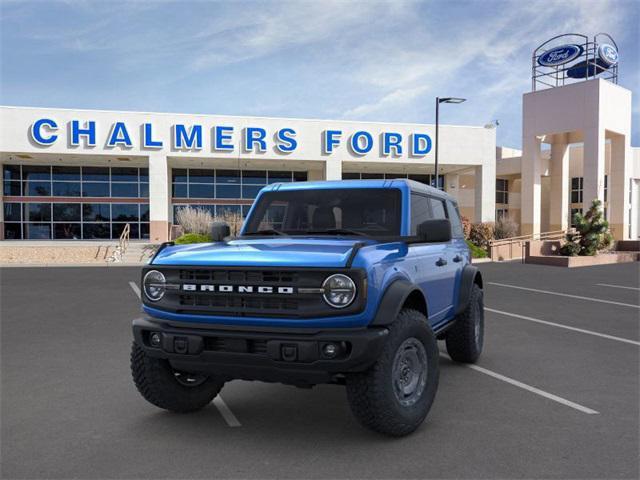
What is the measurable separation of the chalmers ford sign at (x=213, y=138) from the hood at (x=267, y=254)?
92.6ft

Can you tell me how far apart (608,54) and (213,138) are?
80.3 feet

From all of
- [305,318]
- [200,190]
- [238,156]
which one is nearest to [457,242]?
[305,318]

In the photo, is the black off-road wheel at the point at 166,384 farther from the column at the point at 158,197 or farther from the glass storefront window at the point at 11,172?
the glass storefront window at the point at 11,172

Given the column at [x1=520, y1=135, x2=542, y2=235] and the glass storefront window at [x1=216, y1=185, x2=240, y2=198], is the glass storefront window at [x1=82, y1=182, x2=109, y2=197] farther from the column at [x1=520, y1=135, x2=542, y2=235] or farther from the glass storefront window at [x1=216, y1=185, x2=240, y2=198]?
the column at [x1=520, y1=135, x2=542, y2=235]

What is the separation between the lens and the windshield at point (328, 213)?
5.04 meters

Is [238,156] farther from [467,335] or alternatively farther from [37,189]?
[467,335]

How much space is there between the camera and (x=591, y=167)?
1283 inches

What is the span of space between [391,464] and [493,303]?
849 centimetres

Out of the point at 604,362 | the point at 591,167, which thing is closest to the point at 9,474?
the point at 604,362

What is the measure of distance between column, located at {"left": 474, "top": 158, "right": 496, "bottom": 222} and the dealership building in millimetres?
71

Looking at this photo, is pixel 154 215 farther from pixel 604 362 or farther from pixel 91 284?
pixel 604 362

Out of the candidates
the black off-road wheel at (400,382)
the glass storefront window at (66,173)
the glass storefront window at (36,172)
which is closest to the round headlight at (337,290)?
A: the black off-road wheel at (400,382)

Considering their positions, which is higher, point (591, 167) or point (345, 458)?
point (591, 167)

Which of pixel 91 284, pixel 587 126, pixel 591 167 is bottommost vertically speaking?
pixel 91 284
